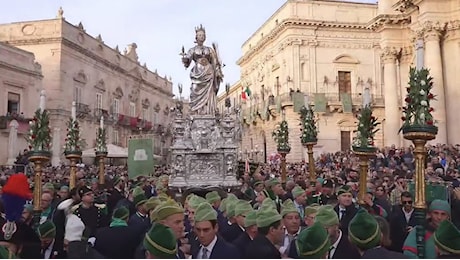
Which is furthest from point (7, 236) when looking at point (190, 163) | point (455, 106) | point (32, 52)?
point (32, 52)

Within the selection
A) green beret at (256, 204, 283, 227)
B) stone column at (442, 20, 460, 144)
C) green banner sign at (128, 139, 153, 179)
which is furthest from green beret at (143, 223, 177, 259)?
stone column at (442, 20, 460, 144)

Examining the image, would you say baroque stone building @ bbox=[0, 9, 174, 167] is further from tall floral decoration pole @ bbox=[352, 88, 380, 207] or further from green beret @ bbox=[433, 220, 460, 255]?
green beret @ bbox=[433, 220, 460, 255]

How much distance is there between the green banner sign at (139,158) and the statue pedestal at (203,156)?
2.11m

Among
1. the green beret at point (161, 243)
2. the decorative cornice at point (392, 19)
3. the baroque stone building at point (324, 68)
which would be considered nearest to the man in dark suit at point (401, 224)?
the green beret at point (161, 243)

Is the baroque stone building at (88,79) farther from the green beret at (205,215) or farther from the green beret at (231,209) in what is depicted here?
the green beret at (205,215)

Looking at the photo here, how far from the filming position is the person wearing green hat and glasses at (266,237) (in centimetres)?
465

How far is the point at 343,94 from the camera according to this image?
128 feet

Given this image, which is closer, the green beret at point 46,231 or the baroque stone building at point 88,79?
the green beret at point 46,231

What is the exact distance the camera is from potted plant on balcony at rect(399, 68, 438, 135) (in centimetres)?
616

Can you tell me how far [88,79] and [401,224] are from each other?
37861 millimetres

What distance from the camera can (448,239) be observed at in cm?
410

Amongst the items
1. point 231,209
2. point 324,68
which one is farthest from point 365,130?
point 324,68

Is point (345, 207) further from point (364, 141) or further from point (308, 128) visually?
point (308, 128)

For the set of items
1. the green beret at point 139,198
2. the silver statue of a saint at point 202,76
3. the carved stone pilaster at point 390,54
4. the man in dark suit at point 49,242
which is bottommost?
the man in dark suit at point 49,242
